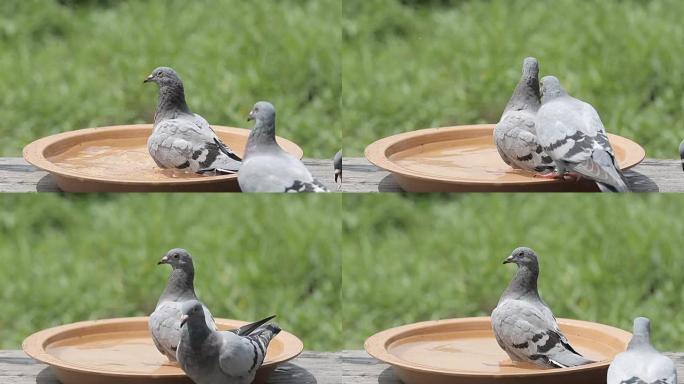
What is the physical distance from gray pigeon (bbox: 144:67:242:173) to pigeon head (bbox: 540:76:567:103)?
1.14 metres

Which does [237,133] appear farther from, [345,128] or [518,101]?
[345,128]

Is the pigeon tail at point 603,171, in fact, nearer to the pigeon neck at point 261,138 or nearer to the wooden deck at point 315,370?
the wooden deck at point 315,370

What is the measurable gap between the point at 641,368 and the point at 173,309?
58.9 inches

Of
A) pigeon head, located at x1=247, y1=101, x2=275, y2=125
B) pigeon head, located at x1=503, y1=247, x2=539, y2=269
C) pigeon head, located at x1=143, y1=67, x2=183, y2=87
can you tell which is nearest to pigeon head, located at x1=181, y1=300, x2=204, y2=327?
pigeon head, located at x1=247, y1=101, x2=275, y2=125

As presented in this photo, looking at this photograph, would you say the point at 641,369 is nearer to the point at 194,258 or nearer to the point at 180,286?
the point at 180,286

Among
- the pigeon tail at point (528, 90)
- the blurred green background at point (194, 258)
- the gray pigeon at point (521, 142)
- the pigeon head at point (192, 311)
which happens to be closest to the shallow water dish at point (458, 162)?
the gray pigeon at point (521, 142)

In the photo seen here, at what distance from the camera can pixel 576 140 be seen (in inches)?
168

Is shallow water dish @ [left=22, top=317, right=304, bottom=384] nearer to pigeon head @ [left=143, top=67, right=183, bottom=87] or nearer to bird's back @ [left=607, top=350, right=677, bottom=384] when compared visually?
pigeon head @ [left=143, top=67, right=183, bottom=87]

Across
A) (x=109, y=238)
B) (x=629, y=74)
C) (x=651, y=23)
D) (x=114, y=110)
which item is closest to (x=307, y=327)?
(x=109, y=238)

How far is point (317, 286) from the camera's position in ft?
A: 22.0

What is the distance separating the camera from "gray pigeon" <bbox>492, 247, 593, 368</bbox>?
13.5 feet

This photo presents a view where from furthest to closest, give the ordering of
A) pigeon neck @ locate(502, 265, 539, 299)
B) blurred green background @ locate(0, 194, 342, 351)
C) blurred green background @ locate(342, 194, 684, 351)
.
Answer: blurred green background @ locate(0, 194, 342, 351), blurred green background @ locate(342, 194, 684, 351), pigeon neck @ locate(502, 265, 539, 299)

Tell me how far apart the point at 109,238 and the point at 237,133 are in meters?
2.22

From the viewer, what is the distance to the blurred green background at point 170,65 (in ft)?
23.7
